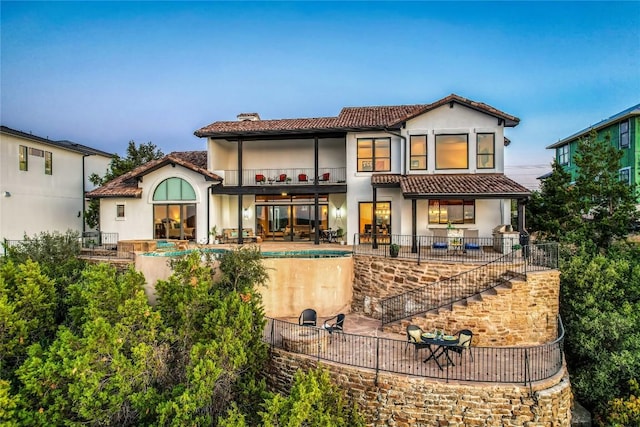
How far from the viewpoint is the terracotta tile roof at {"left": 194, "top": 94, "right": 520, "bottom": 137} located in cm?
1694

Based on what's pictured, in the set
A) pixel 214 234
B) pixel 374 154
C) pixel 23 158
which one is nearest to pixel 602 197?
pixel 374 154

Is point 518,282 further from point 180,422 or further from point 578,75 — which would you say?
point 578,75

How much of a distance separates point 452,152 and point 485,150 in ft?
5.54

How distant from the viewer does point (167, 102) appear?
4259 cm

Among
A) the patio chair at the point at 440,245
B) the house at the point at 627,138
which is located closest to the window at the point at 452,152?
the patio chair at the point at 440,245

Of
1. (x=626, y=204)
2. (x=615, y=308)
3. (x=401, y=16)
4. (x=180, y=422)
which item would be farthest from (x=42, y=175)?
(x=626, y=204)

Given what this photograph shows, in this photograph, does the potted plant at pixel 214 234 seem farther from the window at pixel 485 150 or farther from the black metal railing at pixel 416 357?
the window at pixel 485 150

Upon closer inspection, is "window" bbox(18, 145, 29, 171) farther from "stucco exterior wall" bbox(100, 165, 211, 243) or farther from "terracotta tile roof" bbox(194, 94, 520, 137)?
"terracotta tile roof" bbox(194, 94, 520, 137)

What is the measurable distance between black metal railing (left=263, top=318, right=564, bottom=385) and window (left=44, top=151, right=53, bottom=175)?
20.1 meters

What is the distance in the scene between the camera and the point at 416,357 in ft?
32.7

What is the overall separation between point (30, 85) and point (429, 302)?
3101 centimetres

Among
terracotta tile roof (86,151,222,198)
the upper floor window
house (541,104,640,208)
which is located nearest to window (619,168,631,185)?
house (541,104,640,208)

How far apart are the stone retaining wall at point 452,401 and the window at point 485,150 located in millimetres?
11252

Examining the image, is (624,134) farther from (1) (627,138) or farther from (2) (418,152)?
(2) (418,152)
